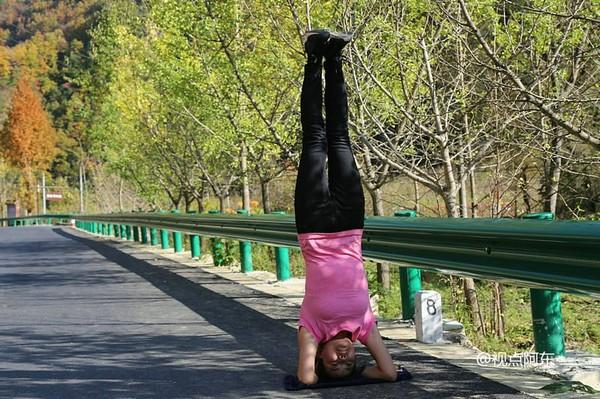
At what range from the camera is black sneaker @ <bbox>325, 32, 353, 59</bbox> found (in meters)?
5.65

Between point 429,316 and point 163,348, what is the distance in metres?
1.88

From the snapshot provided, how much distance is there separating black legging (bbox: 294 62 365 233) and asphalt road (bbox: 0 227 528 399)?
94 cm

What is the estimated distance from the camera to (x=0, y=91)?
433 ft

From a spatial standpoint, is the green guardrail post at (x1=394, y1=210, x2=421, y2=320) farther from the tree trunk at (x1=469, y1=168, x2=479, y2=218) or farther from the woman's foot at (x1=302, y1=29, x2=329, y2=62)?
the tree trunk at (x1=469, y1=168, x2=479, y2=218)

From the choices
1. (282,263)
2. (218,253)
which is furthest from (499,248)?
(218,253)

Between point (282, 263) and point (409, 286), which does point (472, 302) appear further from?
point (409, 286)

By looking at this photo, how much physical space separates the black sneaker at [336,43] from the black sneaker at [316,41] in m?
0.03

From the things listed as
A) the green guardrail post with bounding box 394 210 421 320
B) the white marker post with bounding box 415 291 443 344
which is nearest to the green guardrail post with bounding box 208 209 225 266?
the green guardrail post with bounding box 394 210 421 320

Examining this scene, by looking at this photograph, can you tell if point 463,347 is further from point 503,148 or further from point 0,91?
point 0,91

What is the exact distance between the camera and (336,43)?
5.67 m

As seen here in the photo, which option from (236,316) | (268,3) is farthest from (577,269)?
(268,3)

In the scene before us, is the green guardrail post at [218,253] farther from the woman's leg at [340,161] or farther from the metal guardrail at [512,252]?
the woman's leg at [340,161]

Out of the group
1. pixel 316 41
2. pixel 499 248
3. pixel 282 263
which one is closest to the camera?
pixel 499 248

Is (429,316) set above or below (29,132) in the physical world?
below
